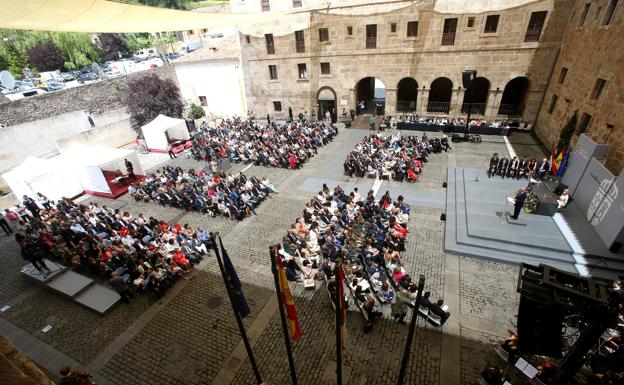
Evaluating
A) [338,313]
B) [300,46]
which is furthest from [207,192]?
[300,46]

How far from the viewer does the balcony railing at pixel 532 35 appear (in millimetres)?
21000

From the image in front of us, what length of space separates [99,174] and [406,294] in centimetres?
1939

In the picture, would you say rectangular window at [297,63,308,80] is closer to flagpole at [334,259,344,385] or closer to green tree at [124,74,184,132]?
green tree at [124,74,184,132]

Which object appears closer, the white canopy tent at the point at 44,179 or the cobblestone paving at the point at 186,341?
the cobblestone paving at the point at 186,341

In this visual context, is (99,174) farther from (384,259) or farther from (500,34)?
(500,34)

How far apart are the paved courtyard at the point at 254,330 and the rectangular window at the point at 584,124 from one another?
9683mm

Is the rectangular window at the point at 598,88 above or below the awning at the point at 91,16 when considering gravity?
below

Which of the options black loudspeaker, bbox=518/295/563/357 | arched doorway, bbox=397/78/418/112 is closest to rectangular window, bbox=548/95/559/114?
arched doorway, bbox=397/78/418/112

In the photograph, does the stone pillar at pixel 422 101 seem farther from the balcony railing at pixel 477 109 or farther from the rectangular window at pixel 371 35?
the rectangular window at pixel 371 35

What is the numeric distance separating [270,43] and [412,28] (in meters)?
12.9

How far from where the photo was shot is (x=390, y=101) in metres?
27.1

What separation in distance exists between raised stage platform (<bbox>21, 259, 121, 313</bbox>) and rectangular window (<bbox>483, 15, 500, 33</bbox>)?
91.3 feet

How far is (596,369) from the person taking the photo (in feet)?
24.7

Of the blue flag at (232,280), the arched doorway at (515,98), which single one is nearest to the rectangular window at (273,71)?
the arched doorway at (515,98)
